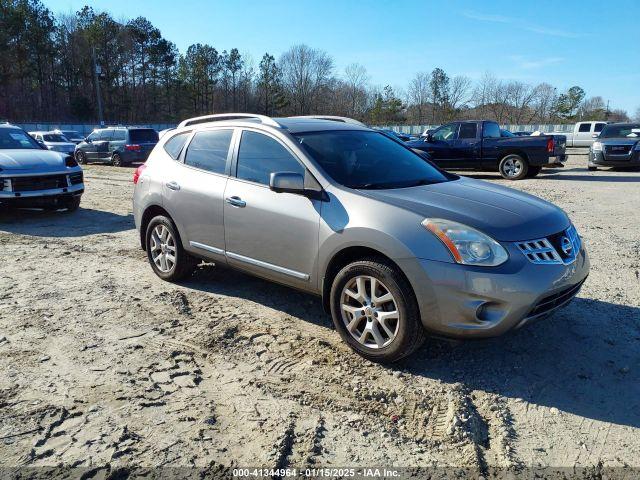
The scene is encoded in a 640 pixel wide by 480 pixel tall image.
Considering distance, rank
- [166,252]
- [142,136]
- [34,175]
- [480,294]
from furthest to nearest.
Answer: [142,136], [34,175], [166,252], [480,294]

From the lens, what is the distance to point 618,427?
2893 mm

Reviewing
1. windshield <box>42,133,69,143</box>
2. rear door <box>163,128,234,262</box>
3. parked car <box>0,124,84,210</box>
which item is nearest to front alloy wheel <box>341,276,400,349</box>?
rear door <box>163,128,234,262</box>

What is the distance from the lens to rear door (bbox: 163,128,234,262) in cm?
466

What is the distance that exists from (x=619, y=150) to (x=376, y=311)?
17.7 meters

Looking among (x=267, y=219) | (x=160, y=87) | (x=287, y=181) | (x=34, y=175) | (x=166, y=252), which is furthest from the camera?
(x=160, y=87)

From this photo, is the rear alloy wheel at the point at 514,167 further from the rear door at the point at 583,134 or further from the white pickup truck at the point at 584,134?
the rear door at the point at 583,134

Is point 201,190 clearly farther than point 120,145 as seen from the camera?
No

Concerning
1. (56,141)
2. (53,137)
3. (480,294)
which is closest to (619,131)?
(480,294)

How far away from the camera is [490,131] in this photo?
1587 cm

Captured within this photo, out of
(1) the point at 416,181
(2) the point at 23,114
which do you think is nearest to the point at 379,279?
(1) the point at 416,181

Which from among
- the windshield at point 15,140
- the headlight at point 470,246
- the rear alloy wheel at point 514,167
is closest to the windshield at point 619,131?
the rear alloy wheel at point 514,167

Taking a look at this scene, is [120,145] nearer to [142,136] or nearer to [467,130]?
[142,136]

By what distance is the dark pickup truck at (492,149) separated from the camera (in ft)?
49.4

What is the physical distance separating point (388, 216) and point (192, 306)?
2258 millimetres
